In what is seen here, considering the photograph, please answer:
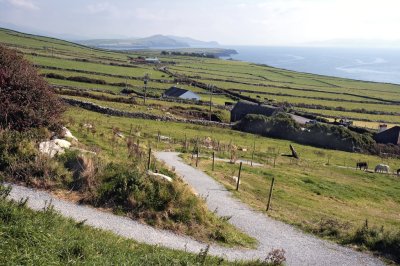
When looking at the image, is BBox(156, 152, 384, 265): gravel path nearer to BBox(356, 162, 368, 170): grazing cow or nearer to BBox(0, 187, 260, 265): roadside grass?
BBox(0, 187, 260, 265): roadside grass

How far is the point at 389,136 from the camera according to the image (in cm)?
6738

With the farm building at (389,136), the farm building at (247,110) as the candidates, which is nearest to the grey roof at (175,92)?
the farm building at (247,110)

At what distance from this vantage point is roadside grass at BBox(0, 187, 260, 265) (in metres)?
8.91

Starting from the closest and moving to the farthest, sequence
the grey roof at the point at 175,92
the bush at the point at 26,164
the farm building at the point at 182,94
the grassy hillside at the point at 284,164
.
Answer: the bush at the point at 26,164 < the grassy hillside at the point at 284,164 < the farm building at the point at 182,94 < the grey roof at the point at 175,92

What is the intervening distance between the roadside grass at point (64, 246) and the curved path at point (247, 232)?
103 cm

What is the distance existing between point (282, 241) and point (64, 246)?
29.5ft

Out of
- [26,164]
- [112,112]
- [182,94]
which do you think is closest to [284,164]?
[112,112]

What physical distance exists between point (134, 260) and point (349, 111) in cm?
9889

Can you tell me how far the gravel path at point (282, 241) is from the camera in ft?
47.4

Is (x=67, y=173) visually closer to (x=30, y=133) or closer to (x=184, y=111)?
(x=30, y=133)

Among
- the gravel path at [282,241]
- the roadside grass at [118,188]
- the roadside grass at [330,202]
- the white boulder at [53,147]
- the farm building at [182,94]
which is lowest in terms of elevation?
the farm building at [182,94]

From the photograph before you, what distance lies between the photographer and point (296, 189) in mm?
28625

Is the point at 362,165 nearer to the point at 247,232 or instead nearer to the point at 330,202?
the point at 330,202

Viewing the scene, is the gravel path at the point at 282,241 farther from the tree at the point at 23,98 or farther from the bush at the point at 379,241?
the tree at the point at 23,98
